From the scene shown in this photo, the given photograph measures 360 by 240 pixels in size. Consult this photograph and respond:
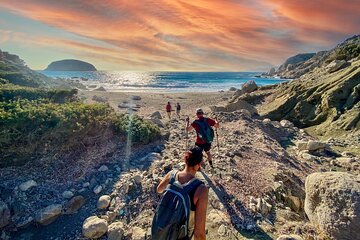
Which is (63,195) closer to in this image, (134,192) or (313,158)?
(134,192)

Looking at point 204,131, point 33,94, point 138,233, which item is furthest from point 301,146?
point 33,94

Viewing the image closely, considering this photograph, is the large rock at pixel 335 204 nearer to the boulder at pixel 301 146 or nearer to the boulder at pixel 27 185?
the boulder at pixel 27 185

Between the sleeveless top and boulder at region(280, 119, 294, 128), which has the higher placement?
the sleeveless top

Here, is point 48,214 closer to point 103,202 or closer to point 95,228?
point 103,202

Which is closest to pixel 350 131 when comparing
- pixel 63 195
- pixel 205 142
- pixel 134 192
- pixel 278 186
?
pixel 278 186

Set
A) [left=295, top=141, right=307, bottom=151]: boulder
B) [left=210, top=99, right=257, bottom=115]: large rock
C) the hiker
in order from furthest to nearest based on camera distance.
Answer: [left=210, top=99, right=257, bottom=115]: large rock < [left=295, top=141, right=307, bottom=151]: boulder < the hiker

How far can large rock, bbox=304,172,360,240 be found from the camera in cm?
562

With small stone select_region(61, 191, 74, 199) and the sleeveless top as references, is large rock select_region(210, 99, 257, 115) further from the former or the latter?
the sleeveless top

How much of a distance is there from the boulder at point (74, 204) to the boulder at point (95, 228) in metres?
1.23

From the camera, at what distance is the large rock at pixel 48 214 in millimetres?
7281

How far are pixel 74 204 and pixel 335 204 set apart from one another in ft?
21.0

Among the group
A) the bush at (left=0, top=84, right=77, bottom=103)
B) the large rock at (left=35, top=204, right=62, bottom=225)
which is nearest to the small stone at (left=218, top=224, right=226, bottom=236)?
the large rock at (left=35, top=204, right=62, bottom=225)

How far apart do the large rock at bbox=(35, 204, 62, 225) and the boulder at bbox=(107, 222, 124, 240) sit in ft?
5.94

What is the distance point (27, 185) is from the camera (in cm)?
812
